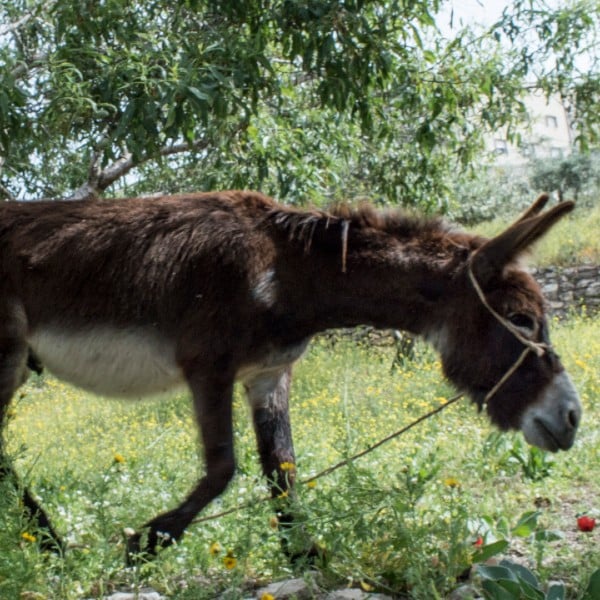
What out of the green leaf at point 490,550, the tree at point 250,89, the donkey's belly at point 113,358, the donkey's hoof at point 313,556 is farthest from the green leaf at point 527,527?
the tree at point 250,89

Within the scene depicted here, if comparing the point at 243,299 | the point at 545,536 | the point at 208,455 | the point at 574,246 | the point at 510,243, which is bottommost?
the point at 574,246

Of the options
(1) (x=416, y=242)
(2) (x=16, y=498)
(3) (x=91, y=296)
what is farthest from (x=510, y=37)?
(2) (x=16, y=498)

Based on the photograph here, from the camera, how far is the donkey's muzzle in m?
3.42

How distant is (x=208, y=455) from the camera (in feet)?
11.4

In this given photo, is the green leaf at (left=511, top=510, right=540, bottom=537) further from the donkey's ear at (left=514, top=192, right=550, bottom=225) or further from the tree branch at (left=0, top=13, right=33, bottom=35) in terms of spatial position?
the tree branch at (left=0, top=13, right=33, bottom=35)

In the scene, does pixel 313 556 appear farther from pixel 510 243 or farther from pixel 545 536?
pixel 510 243

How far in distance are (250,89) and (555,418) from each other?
2661 millimetres

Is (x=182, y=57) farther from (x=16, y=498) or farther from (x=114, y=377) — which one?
(x=16, y=498)

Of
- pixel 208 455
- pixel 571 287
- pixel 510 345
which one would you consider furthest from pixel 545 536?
pixel 571 287

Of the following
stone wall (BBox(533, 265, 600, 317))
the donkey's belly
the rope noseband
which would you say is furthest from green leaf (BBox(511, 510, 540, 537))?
stone wall (BBox(533, 265, 600, 317))

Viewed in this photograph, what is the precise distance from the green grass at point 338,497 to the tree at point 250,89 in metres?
1.67

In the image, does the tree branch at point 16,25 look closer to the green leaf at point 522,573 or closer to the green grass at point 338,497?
the green grass at point 338,497

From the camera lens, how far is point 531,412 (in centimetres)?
351

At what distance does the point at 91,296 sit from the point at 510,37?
5845 mm
